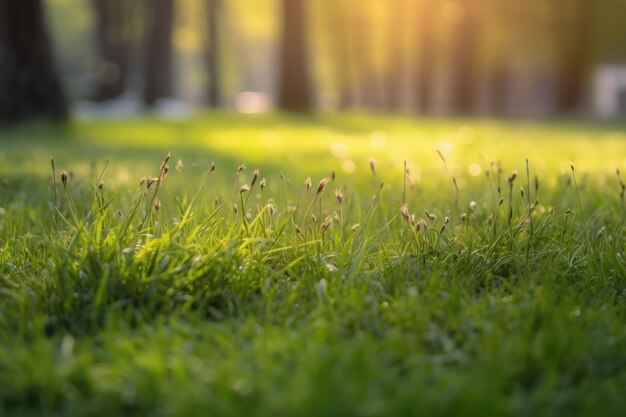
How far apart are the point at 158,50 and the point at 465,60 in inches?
385

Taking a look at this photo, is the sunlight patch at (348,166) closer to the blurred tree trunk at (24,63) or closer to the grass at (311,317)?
the grass at (311,317)

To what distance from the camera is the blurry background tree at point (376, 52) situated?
2009cm

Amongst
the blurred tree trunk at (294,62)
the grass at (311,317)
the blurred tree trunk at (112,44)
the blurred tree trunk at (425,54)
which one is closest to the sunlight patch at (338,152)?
the grass at (311,317)

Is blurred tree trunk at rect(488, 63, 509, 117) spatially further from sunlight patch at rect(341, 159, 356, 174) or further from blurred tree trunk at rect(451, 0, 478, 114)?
sunlight patch at rect(341, 159, 356, 174)

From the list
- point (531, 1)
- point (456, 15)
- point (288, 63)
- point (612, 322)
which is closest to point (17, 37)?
point (288, 63)

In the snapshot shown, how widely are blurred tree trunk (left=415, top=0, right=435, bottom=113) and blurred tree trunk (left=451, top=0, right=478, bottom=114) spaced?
1624 millimetres

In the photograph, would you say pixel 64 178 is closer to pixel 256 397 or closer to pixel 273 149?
pixel 256 397

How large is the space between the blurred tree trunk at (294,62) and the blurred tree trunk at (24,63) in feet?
26.9

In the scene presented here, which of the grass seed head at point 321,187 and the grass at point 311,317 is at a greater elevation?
the grass seed head at point 321,187

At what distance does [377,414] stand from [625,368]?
0.93 metres

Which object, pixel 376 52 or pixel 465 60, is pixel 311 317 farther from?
pixel 376 52

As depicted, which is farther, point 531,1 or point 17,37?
point 531,1

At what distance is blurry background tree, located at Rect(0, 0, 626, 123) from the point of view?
65.9 feet

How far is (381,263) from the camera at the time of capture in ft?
10.3
